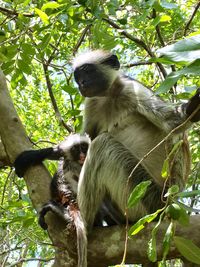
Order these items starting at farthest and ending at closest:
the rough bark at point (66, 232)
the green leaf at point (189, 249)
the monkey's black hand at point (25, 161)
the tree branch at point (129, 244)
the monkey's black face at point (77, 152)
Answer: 1. the monkey's black face at point (77, 152)
2. the monkey's black hand at point (25, 161)
3. the rough bark at point (66, 232)
4. the tree branch at point (129, 244)
5. the green leaf at point (189, 249)

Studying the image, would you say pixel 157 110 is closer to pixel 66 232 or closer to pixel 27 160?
pixel 27 160

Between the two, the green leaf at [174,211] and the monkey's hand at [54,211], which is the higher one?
the green leaf at [174,211]

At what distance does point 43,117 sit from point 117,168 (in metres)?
6.24

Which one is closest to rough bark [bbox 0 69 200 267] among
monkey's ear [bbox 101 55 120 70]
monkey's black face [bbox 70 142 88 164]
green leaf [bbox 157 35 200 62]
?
monkey's black face [bbox 70 142 88 164]

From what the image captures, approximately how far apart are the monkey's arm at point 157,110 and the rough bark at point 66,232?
99 cm

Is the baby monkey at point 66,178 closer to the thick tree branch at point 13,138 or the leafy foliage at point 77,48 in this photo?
the thick tree branch at point 13,138

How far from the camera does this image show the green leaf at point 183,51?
1.46 meters

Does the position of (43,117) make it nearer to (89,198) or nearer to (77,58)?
(77,58)

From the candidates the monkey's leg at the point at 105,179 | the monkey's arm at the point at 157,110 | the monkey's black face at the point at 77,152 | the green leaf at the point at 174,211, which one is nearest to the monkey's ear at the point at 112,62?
the monkey's arm at the point at 157,110

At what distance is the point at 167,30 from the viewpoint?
21.0 feet

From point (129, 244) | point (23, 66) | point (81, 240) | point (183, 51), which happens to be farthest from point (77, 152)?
point (183, 51)

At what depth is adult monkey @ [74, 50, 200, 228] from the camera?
→ 3.84m

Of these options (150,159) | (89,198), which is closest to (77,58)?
(150,159)

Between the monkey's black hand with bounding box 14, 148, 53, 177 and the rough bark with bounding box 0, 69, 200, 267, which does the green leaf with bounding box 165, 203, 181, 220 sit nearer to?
the rough bark with bounding box 0, 69, 200, 267
